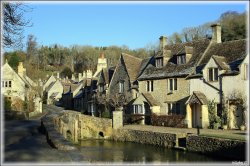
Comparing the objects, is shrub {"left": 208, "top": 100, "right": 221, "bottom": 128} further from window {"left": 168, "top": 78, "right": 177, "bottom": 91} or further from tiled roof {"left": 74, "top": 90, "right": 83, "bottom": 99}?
tiled roof {"left": 74, "top": 90, "right": 83, "bottom": 99}

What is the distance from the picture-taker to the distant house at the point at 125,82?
43469mm

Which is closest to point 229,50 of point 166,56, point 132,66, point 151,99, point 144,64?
point 166,56

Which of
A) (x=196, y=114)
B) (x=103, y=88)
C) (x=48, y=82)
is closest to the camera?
(x=196, y=114)

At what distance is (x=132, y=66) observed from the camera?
149 ft

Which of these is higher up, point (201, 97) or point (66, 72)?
point (66, 72)

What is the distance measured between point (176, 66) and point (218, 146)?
16347 mm

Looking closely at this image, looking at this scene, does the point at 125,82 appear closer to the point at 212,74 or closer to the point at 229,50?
the point at 212,74

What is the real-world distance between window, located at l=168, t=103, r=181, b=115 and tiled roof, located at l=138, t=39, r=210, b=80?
3.12 m

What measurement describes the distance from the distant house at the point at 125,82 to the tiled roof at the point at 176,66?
2182 mm

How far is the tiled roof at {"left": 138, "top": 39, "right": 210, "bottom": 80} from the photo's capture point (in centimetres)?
3651

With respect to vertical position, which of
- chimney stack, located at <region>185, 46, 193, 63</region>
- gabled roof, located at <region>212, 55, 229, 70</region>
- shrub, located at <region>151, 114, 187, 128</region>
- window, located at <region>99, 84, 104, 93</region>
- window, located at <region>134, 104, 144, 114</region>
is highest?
chimney stack, located at <region>185, 46, 193, 63</region>

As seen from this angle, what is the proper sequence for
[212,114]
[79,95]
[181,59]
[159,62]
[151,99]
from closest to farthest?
[212,114]
[181,59]
[151,99]
[159,62]
[79,95]

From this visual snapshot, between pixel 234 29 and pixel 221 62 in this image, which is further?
pixel 234 29

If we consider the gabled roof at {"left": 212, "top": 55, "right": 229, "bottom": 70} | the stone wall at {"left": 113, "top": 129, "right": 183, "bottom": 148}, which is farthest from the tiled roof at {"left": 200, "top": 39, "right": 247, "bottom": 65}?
the stone wall at {"left": 113, "top": 129, "right": 183, "bottom": 148}
